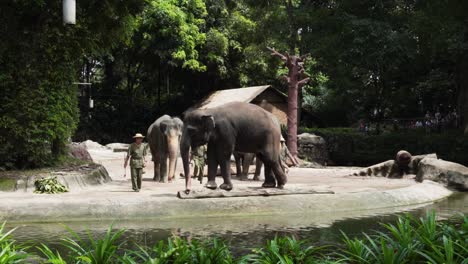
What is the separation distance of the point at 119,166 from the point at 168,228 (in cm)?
1359

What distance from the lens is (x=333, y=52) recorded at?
31422 mm

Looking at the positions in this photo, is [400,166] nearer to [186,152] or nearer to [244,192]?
[244,192]

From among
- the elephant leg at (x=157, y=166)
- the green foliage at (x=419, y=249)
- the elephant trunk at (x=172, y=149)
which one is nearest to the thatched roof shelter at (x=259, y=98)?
the elephant leg at (x=157, y=166)

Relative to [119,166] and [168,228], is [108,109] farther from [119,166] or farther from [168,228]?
[168,228]

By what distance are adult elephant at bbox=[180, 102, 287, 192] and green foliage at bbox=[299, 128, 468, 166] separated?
1715 cm

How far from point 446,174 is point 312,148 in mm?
13989

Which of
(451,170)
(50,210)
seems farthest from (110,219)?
(451,170)

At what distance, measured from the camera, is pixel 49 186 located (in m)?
13.8

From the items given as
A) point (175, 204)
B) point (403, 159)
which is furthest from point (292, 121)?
point (175, 204)

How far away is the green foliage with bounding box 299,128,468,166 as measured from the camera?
2867 centimetres

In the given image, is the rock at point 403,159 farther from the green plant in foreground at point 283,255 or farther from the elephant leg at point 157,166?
the green plant in foreground at point 283,255

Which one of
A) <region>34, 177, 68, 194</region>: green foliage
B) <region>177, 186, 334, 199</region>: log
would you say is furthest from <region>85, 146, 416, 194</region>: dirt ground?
<region>34, 177, 68, 194</region>: green foliage

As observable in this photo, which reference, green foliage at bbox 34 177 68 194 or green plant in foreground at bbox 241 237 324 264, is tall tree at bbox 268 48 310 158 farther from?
green plant in foreground at bbox 241 237 324 264

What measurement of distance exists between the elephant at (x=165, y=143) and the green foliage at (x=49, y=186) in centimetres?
359
